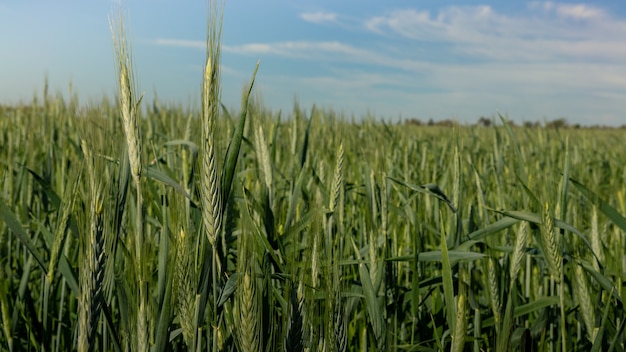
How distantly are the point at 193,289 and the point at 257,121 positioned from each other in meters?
0.74

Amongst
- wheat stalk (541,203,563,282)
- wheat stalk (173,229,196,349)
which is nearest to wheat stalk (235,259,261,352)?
wheat stalk (173,229,196,349)

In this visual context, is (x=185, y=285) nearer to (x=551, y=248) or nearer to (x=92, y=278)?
(x=92, y=278)

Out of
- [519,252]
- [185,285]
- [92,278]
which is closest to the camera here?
[92,278]

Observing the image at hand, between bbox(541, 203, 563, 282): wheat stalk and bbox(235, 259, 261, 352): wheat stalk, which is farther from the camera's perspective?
bbox(541, 203, 563, 282): wheat stalk

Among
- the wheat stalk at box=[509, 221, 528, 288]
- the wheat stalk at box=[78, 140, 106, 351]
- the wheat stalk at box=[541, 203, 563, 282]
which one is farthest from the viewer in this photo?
the wheat stalk at box=[509, 221, 528, 288]

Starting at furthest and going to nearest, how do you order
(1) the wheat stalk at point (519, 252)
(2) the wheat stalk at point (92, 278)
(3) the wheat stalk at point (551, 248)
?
(1) the wheat stalk at point (519, 252) → (3) the wheat stalk at point (551, 248) → (2) the wheat stalk at point (92, 278)

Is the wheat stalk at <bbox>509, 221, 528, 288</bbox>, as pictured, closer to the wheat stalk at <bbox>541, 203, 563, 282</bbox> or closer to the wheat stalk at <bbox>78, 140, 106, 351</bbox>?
the wheat stalk at <bbox>541, 203, 563, 282</bbox>

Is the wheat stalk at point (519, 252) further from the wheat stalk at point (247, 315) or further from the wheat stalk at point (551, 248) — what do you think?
the wheat stalk at point (247, 315)

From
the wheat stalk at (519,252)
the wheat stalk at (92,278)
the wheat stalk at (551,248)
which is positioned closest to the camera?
the wheat stalk at (92,278)

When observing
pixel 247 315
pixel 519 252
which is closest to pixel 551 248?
pixel 519 252

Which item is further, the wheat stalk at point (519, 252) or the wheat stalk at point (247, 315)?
the wheat stalk at point (519, 252)

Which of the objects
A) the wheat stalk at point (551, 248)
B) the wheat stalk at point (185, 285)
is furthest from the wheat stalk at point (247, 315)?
the wheat stalk at point (551, 248)

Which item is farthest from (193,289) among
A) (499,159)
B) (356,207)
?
(499,159)

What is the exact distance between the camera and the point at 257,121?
152 centimetres
